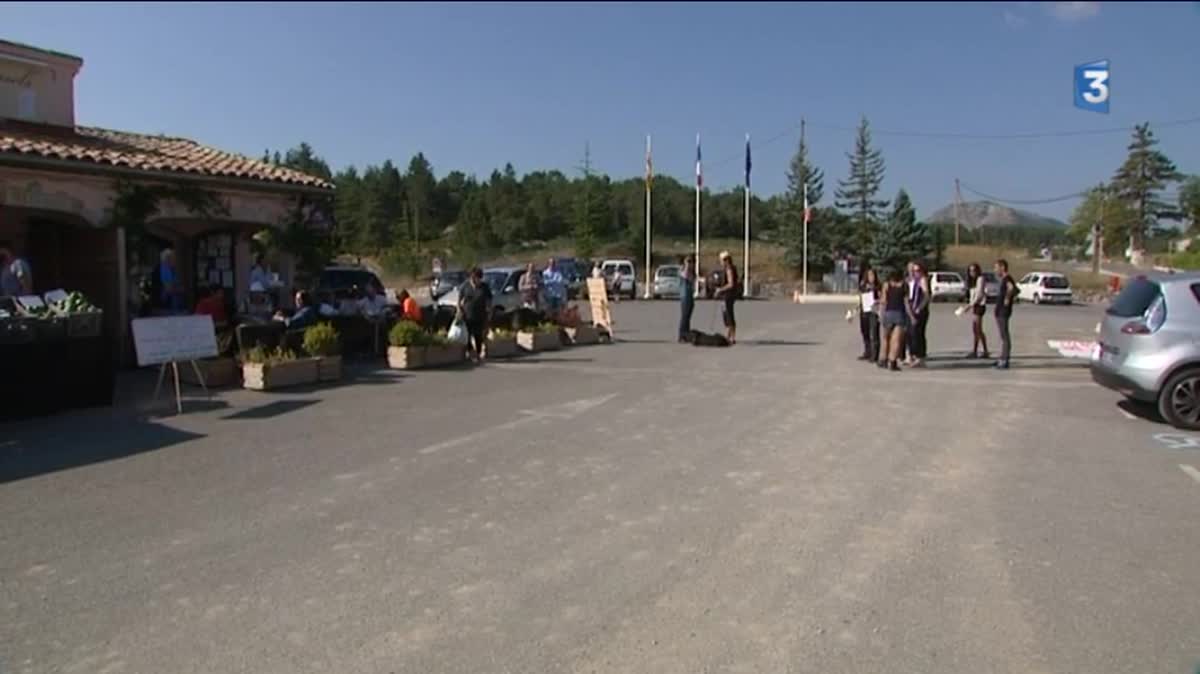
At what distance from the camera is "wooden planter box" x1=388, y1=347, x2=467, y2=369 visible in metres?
14.4

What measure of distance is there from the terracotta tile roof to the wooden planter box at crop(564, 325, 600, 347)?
5.56m

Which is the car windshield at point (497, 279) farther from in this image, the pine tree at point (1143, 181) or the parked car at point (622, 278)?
the pine tree at point (1143, 181)

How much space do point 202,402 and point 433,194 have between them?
96.0 meters

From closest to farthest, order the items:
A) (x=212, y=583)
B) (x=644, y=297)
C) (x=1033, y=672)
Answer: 1. (x=1033, y=672)
2. (x=212, y=583)
3. (x=644, y=297)

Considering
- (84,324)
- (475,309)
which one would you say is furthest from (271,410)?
(475,309)

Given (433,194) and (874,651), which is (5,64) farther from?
(433,194)

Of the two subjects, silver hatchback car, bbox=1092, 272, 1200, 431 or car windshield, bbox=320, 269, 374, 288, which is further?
car windshield, bbox=320, 269, 374, 288

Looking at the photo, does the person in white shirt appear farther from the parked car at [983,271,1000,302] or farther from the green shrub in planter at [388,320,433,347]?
the parked car at [983,271,1000,302]

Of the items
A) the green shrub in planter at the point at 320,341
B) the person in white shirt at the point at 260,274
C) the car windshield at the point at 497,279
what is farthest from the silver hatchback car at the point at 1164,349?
the car windshield at the point at 497,279

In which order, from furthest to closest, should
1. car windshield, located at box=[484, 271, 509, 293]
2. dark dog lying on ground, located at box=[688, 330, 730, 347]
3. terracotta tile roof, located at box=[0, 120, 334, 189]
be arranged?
car windshield, located at box=[484, 271, 509, 293]
dark dog lying on ground, located at box=[688, 330, 730, 347]
terracotta tile roof, located at box=[0, 120, 334, 189]

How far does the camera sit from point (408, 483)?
711 cm

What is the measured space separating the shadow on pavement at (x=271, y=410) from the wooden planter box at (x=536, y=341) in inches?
249

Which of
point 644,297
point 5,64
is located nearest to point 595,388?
point 5,64

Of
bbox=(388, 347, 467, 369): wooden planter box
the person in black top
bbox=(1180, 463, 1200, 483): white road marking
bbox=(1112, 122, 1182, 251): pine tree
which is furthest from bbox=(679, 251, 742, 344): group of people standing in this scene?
bbox=(1112, 122, 1182, 251): pine tree
